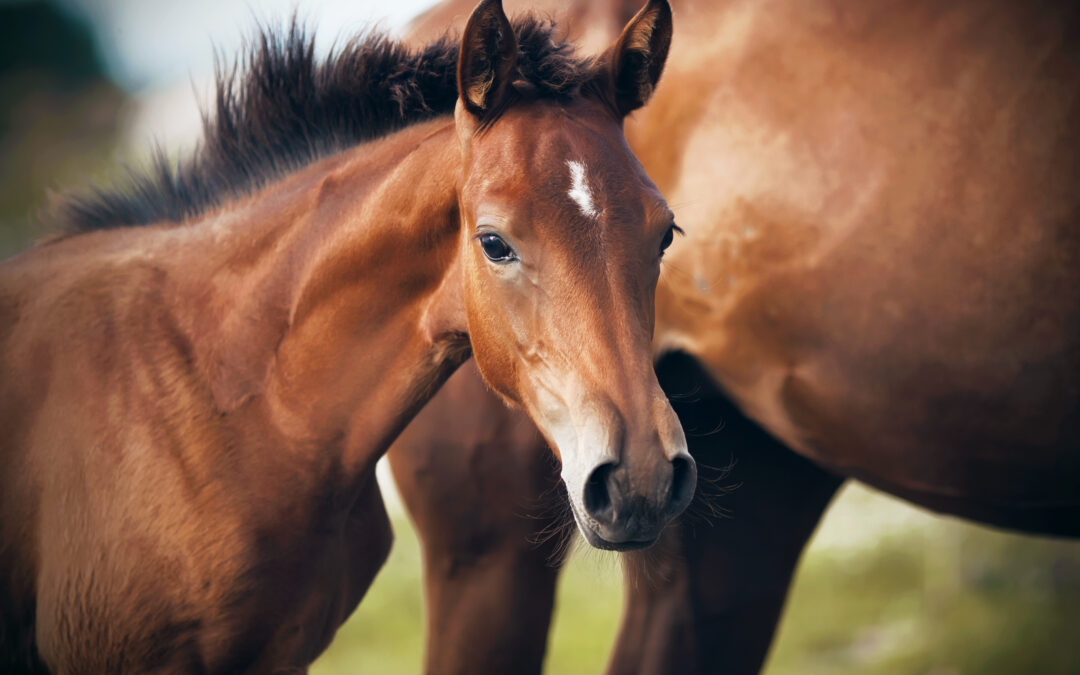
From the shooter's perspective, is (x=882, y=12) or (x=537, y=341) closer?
(x=537, y=341)

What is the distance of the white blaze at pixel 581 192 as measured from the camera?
1900mm

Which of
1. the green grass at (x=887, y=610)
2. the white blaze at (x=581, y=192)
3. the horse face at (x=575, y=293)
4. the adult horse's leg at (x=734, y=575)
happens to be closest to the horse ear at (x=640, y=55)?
the horse face at (x=575, y=293)

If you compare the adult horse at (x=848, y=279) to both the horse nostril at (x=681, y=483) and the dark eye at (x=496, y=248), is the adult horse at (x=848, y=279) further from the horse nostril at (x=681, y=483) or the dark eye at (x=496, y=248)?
the dark eye at (x=496, y=248)

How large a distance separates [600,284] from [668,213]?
0.25 m

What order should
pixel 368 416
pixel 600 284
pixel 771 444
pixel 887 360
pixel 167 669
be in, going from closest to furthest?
1. pixel 600 284
2. pixel 167 669
3. pixel 368 416
4. pixel 887 360
5. pixel 771 444

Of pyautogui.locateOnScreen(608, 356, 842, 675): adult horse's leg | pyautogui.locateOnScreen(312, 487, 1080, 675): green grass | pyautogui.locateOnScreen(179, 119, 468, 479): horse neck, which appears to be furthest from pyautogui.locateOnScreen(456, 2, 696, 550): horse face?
pyautogui.locateOnScreen(312, 487, 1080, 675): green grass

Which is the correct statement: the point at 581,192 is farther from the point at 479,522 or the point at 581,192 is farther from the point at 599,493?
the point at 479,522

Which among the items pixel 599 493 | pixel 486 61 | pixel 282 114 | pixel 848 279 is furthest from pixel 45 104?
pixel 599 493

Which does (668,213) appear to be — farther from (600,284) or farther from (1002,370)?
(1002,370)

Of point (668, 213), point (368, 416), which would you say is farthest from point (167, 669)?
point (668, 213)

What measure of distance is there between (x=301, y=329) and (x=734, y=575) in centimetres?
206

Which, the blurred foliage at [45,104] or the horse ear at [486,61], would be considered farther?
the blurred foliage at [45,104]

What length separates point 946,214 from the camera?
2.63 metres

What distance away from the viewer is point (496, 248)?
77.0 inches
